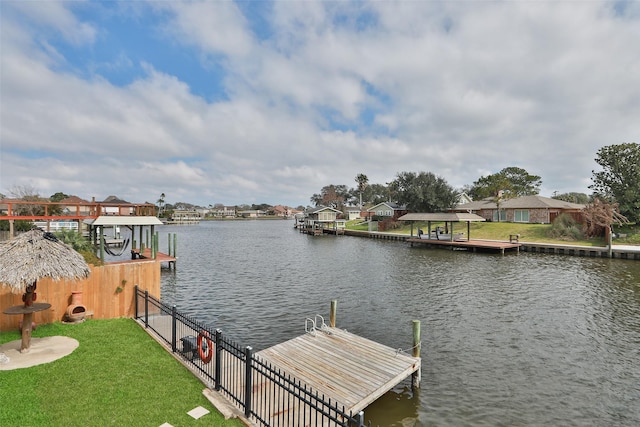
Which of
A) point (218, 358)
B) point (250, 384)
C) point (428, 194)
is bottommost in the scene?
point (250, 384)

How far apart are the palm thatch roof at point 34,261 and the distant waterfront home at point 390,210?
6183cm

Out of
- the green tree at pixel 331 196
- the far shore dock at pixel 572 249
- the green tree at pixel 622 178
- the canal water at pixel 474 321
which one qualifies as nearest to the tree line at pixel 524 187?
the green tree at pixel 622 178

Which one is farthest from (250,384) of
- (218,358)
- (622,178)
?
(622,178)

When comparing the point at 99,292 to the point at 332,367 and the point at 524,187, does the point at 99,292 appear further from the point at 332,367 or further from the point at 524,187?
the point at 524,187

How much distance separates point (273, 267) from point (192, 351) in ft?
71.5

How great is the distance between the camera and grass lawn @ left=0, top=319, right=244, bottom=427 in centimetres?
607

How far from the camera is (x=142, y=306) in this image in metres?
12.3

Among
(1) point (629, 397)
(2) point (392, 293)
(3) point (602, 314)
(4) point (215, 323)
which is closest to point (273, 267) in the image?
(2) point (392, 293)

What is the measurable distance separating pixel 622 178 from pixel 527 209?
48.2 feet

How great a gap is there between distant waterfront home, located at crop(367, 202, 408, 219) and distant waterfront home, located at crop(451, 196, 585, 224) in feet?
32.9

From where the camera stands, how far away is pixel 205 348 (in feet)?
26.5

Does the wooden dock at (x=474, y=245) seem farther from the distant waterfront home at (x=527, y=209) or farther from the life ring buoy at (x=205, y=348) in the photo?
the life ring buoy at (x=205, y=348)

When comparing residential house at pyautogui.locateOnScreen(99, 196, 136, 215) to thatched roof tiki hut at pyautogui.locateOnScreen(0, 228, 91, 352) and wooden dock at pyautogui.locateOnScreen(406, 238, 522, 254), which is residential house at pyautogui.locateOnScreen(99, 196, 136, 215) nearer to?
thatched roof tiki hut at pyautogui.locateOnScreen(0, 228, 91, 352)

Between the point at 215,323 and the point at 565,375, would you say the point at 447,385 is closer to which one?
the point at 565,375
